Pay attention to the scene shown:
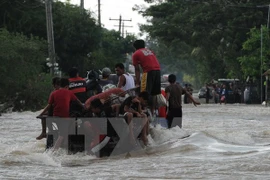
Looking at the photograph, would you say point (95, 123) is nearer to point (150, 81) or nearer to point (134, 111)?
point (134, 111)

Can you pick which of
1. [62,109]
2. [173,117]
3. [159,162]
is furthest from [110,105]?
[173,117]

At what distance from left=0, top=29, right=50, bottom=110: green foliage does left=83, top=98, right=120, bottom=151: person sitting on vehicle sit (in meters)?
22.1

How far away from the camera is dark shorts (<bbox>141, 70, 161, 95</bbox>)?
55.2ft

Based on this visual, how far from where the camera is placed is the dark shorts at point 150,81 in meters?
16.8

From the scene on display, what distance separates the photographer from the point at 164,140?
17422 millimetres

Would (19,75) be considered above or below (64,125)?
above

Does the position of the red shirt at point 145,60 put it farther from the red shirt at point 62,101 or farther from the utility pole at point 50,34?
the utility pole at point 50,34

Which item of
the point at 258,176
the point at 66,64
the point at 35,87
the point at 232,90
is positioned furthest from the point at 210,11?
the point at 258,176

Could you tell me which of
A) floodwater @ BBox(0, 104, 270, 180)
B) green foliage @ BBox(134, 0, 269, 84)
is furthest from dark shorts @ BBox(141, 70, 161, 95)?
green foliage @ BBox(134, 0, 269, 84)

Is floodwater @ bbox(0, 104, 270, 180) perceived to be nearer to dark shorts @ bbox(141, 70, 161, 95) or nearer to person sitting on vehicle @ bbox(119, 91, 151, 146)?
person sitting on vehicle @ bbox(119, 91, 151, 146)

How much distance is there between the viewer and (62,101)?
15867 millimetres

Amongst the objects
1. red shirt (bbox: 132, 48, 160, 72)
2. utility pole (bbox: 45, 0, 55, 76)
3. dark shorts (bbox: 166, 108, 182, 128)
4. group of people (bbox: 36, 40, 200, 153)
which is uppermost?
utility pole (bbox: 45, 0, 55, 76)

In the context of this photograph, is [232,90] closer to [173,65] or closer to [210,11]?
[210,11]

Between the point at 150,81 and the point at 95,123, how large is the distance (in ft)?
6.13
